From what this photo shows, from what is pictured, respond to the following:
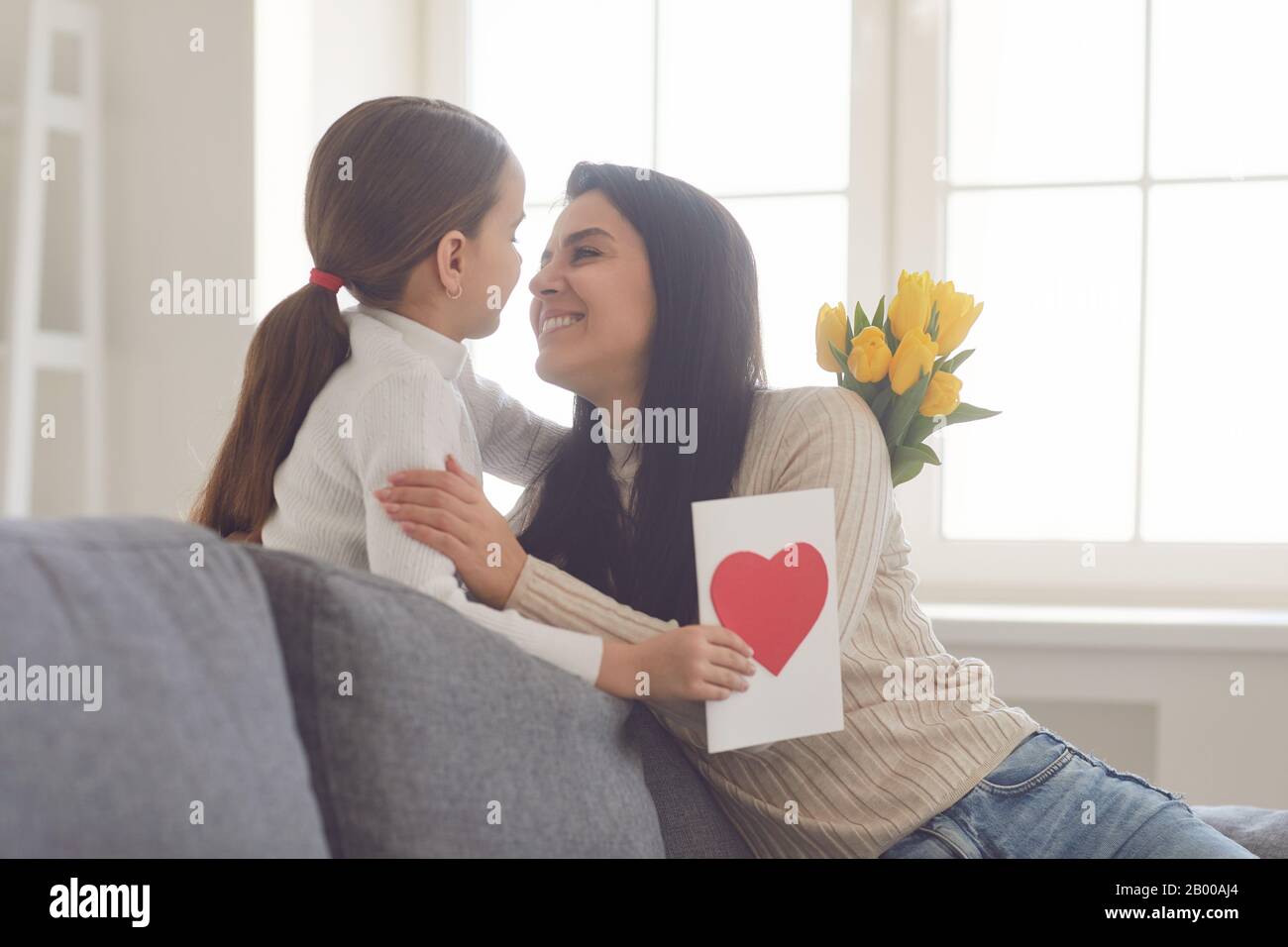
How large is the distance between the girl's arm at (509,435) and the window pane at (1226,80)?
4.91 ft

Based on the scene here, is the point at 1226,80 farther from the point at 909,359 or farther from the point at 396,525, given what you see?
the point at 396,525

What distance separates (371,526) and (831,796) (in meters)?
0.54

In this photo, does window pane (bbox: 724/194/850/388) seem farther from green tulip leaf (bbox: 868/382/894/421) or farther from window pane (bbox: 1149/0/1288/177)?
green tulip leaf (bbox: 868/382/894/421)

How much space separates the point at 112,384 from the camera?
229 centimetres

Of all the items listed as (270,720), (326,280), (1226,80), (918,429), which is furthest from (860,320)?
(1226,80)

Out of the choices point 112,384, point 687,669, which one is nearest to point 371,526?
point 687,669

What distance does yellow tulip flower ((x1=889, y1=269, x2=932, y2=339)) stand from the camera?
1249mm

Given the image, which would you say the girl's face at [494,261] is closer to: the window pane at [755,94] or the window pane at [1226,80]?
the window pane at [755,94]

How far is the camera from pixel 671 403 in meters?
1.39

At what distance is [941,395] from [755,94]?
135 centimetres

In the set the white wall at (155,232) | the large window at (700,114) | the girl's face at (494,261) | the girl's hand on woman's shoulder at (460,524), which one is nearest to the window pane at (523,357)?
→ the large window at (700,114)

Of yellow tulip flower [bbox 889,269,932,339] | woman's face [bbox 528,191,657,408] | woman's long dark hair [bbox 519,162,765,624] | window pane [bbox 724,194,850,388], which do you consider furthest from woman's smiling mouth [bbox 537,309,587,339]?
window pane [bbox 724,194,850,388]

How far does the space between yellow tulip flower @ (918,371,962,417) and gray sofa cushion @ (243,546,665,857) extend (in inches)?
23.7

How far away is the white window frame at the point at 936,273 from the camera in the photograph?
2289 mm
